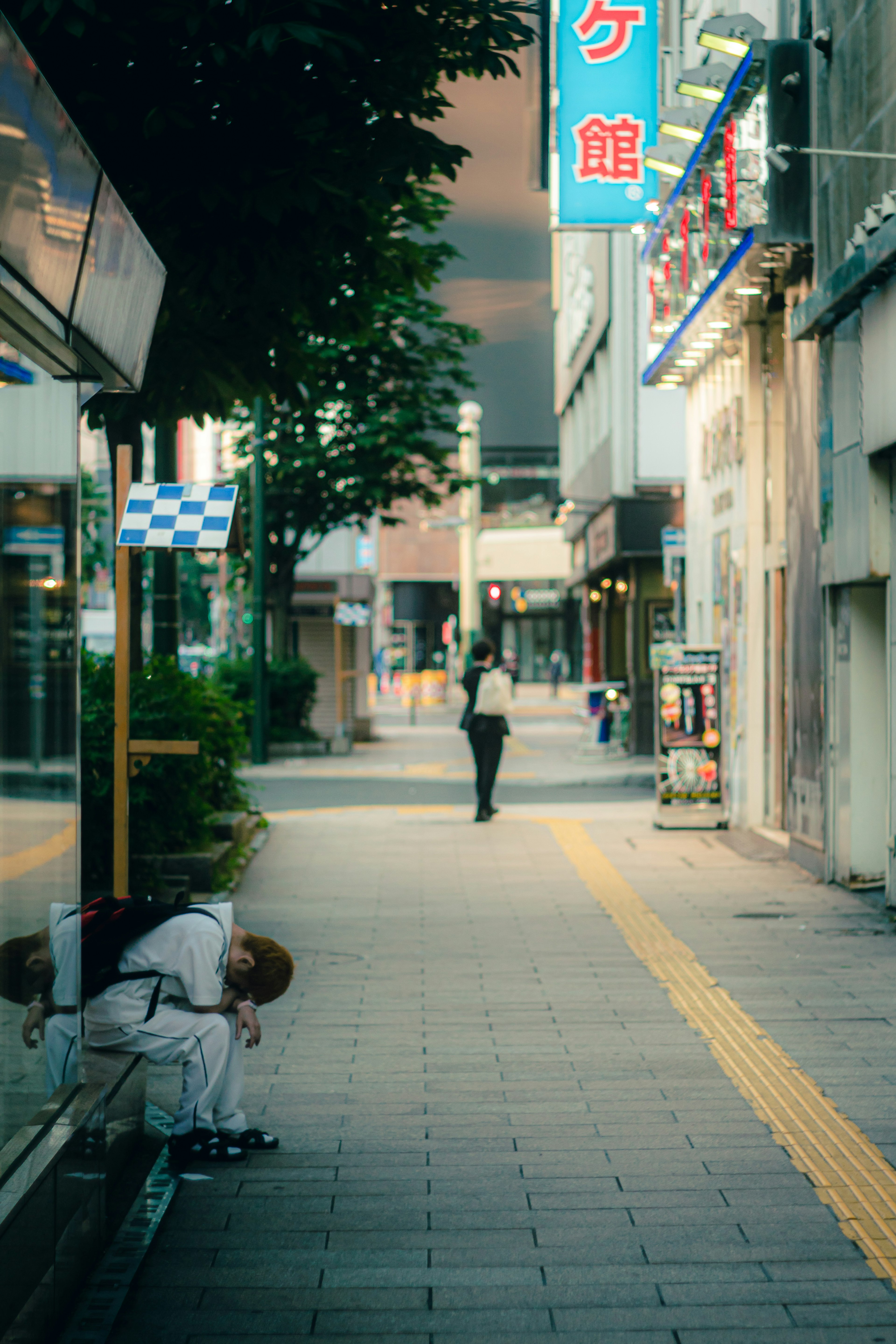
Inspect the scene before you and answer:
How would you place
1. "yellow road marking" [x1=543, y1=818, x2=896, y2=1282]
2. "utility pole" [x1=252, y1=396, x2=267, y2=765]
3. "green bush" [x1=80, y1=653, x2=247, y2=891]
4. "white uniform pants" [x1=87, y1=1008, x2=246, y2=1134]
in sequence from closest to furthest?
1. "yellow road marking" [x1=543, y1=818, x2=896, y2=1282]
2. "white uniform pants" [x1=87, y1=1008, x2=246, y2=1134]
3. "green bush" [x1=80, y1=653, x2=247, y2=891]
4. "utility pole" [x1=252, y1=396, x2=267, y2=765]

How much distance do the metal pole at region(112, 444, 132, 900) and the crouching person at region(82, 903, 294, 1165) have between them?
2154 millimetres

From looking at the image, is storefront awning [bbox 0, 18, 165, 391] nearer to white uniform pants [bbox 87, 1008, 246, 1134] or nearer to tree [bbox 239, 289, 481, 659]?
white uniform pants [bbox 87, 1008, 246, 1134]

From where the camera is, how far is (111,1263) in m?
3.83

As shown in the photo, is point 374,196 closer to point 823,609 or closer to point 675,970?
point 675,970

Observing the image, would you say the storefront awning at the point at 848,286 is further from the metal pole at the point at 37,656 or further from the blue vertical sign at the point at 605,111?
the metal pole at the point at 37,656

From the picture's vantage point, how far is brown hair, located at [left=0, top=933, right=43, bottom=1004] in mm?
3188

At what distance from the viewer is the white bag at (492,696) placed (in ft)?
48.0

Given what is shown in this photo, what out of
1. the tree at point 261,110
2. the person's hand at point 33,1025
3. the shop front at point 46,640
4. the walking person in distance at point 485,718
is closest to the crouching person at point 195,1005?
the shop front at point 46,640

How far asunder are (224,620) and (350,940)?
48708mm

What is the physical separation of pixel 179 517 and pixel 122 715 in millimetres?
1018

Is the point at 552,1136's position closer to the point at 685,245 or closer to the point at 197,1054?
the point at 197,1054

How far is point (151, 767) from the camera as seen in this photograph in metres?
9.00

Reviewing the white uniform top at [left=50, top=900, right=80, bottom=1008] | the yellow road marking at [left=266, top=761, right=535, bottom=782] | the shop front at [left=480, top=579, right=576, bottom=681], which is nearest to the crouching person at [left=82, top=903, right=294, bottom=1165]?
the white uniform top at [left=50, top=900, right=80, bottom=1008]

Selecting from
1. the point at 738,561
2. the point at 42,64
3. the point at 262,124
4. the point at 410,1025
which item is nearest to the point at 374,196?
the point at 262,124
